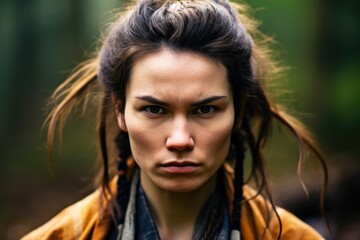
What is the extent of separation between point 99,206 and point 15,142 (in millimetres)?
6634

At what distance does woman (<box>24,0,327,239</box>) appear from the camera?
2.71m

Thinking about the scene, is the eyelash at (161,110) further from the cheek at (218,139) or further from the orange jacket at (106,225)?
the orange jacket at (106,225)

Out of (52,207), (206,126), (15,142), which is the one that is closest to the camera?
(206,126)

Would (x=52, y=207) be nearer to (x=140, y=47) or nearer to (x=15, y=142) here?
(x=15, y=142)

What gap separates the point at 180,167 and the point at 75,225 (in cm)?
63

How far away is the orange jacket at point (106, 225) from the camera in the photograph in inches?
119

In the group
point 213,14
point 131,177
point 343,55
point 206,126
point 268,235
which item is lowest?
point 343,55

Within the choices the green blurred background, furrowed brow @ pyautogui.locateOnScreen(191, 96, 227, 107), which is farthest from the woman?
the green blurred background

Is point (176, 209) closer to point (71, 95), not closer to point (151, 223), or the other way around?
point (151, 223)

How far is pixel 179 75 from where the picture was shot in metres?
2.69

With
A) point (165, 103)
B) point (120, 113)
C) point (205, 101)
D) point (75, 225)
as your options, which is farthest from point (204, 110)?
point (75, 225)

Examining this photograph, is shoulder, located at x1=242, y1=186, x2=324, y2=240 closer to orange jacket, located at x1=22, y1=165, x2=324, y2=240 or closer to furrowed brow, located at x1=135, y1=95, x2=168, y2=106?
orange jacket, located at x1=22, y1=165, x2=324, y2=240

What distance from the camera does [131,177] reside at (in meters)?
3.14

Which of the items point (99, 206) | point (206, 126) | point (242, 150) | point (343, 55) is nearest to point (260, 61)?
point (242, 150)
